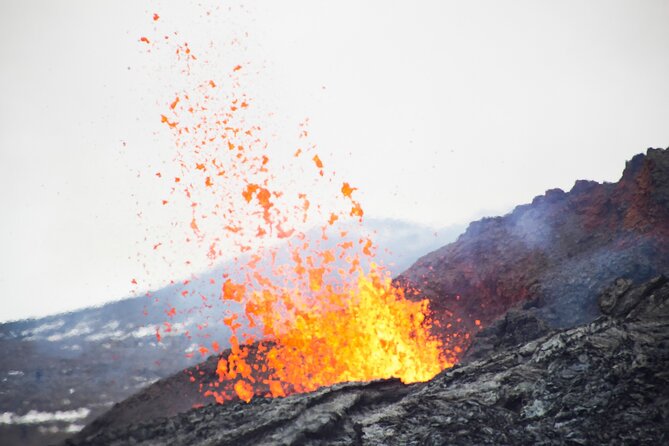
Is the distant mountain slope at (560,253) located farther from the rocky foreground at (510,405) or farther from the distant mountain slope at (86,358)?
the distant mountain slope at (86,358)

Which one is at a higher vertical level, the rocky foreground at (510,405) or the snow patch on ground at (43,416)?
the snow patch on ground at (43,416)

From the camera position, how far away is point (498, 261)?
28.0m

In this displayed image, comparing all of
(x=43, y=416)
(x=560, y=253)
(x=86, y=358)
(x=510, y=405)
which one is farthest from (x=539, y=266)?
(x=86, y=358)

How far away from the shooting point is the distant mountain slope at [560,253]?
63.0ft

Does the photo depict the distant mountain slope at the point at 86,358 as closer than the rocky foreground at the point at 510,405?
No

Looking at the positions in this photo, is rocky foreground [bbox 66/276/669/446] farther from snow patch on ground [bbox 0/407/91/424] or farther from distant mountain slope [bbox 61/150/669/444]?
snow patch on ground [bbox 0/407/91/424]

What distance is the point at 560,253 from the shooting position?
24.7m

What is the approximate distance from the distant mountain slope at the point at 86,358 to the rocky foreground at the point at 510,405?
128ft

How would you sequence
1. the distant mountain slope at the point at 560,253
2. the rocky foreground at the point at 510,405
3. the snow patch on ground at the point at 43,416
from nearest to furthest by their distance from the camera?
the rocky foreground at the point at 510,405, the distant mountain slope at the point at 560,253, the snow patch on ground at the point at 43,416

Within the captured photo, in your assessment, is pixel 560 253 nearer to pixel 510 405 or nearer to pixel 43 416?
pixel 510 405

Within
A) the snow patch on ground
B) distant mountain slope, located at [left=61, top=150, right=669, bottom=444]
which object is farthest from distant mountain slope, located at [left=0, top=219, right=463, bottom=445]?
distant mountain slope, located at [left=61, top=150, right=669, bottom=444]

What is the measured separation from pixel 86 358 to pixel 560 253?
71.4 metres

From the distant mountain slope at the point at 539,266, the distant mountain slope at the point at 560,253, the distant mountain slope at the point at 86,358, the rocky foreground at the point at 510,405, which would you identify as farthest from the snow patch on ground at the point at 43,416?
the rocky foreground at the point at 510,405

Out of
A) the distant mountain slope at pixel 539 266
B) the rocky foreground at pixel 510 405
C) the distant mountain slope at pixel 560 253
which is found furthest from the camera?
the distant mountain slope at pixel 560 253
